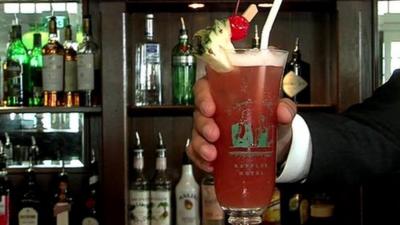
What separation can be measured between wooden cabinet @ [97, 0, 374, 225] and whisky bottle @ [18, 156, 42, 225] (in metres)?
0.27

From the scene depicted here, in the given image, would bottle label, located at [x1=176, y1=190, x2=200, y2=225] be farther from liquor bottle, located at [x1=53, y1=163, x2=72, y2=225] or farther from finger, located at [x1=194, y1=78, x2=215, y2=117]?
finger, located at [x1=194, y1=78, x2=215, y2=117]

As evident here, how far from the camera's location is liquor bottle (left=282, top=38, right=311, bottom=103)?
248 centimetres

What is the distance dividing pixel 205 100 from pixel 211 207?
4.63 ft

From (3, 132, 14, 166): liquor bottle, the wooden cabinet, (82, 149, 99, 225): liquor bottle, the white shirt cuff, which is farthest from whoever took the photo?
(3, 132, 14, 166): liquor bottle

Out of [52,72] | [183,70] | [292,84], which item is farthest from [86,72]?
[292,84]

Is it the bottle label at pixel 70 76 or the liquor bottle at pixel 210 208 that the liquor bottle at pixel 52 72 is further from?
the liquor bottle at pixel 210 208

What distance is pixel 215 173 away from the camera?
1020 millimetres

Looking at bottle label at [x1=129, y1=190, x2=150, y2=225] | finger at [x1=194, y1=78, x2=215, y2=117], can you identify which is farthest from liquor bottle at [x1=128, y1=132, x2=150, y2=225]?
finger at [x1=194, y1=78, x2=215, y2=117]

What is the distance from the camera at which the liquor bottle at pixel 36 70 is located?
8.11 feet

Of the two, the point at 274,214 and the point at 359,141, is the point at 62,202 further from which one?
the point at 359,141

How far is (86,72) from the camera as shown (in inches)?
94.0

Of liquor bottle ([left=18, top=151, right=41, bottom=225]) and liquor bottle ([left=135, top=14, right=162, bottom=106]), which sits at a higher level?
liquor bottle ([left=135, top=14, right=162, bottom=106])

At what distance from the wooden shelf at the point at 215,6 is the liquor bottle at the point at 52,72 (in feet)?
0.94

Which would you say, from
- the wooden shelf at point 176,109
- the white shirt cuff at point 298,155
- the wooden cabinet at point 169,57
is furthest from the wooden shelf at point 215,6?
the white shirt cuff at point 298,155
